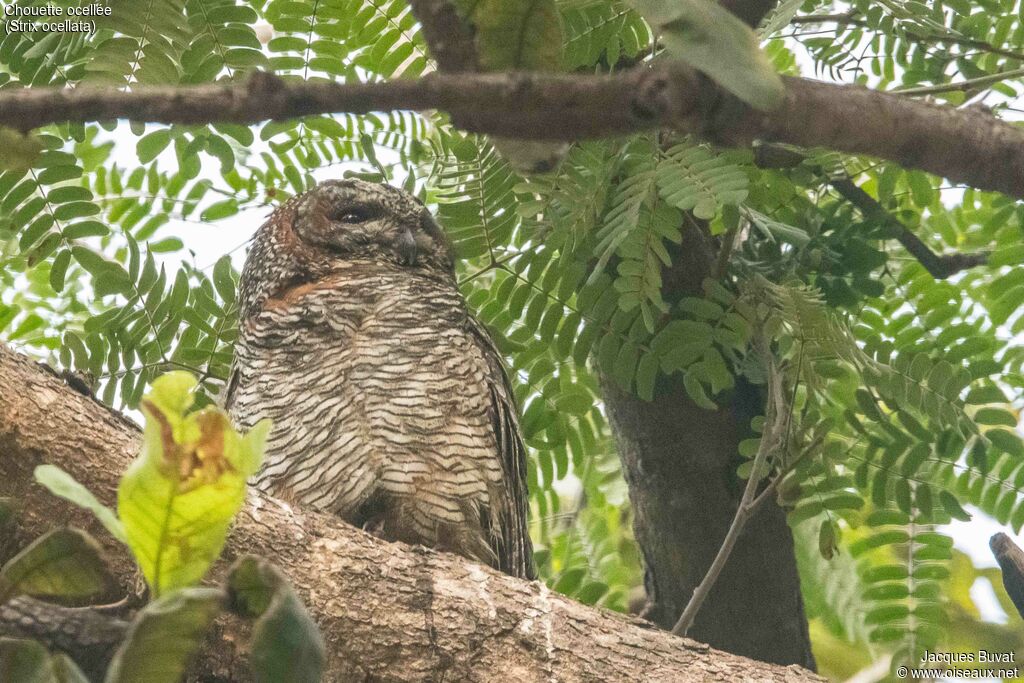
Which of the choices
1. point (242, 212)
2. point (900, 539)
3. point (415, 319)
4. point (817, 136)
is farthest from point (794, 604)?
point (817, 136)

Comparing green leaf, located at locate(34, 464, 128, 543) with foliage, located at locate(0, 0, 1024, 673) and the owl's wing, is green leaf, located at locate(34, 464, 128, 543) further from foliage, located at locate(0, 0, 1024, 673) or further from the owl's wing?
the owl's wing

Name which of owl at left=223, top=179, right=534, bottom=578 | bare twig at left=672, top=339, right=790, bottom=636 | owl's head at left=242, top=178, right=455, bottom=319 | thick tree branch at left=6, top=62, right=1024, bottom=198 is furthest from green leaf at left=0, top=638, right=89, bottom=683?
owl's head at left=242, top=178, right=455, bottom=319

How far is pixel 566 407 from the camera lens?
3045 mm

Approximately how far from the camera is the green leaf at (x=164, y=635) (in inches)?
45.2

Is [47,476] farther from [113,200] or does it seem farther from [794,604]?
[794,604]

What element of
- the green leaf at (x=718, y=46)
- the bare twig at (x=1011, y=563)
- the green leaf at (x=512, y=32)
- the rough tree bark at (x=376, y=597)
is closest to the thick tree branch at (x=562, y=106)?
the green leaf at (x=718, y=46)

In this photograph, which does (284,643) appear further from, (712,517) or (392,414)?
(712,517)

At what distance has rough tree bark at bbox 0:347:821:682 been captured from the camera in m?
1.91

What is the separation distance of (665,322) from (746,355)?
8.9 inches

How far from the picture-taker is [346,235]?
3.31 meters

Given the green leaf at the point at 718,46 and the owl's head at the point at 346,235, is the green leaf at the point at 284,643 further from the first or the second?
the owl's head at the point at 346,235

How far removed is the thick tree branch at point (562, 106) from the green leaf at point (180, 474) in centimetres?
42

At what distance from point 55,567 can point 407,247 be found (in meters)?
1.94

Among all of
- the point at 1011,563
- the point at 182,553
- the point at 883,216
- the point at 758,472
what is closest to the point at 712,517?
the point at 758,472
